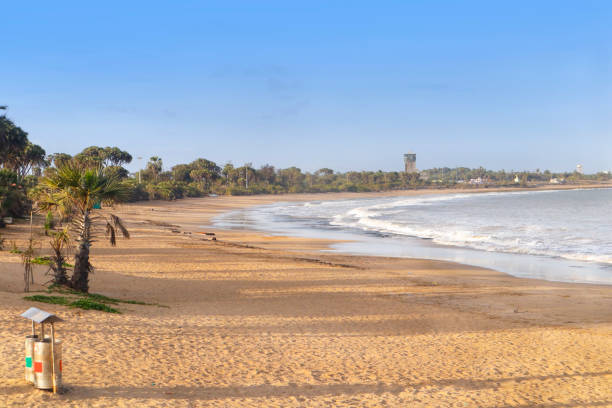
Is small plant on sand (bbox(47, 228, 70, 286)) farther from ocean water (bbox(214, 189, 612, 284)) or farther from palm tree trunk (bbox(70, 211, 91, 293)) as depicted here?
ocean water (bbox(214, 189, 612, 284))

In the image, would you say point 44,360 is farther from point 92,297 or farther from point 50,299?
point 92,297

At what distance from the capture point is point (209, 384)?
725 cm

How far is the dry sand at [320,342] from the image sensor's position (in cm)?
710

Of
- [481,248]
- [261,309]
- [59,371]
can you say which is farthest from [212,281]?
[481,248]

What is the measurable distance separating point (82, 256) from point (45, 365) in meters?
6.51

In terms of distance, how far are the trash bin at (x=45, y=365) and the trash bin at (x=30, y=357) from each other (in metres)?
0.06

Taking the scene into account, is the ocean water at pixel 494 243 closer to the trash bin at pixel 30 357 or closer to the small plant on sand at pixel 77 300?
the small plant on sand at pixel 77 300

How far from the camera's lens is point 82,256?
40.1 feet


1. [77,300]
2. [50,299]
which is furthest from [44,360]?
[77,300]

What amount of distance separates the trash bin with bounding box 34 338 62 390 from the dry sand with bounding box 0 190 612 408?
0.14 m

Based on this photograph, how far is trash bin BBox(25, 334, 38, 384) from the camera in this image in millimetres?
6145

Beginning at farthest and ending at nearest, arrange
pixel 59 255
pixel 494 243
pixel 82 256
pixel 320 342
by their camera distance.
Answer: pixel 494 243
pixel 59 255
pixel 82 256
pixel 320 342

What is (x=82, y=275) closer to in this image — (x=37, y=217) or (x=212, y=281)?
(x=212, y=281)

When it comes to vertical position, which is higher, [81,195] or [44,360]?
[81,195]
